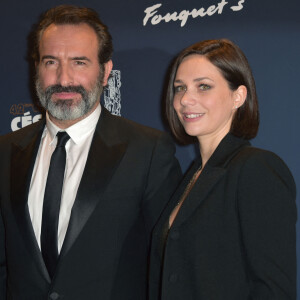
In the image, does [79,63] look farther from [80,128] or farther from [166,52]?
[166,52]

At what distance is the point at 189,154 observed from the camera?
7.87 ft

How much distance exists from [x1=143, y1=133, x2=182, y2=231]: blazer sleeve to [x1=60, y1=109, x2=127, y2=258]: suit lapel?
154 mm

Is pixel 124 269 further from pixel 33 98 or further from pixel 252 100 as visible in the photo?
pixel 33 98

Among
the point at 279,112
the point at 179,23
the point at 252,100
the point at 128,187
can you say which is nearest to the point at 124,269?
the point at 128,187

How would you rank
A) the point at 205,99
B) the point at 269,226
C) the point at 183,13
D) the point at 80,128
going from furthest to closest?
the point at 183,13 < the point at 80,128 < the point at 205,99 < the point at 269,226

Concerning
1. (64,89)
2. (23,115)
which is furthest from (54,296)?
(23,115)

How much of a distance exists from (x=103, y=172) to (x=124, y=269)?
1.39 feet

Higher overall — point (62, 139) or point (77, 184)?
point (62, 139)

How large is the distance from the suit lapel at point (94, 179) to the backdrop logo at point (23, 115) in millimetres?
940

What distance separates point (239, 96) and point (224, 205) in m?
0.50

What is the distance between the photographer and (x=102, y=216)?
1.73m

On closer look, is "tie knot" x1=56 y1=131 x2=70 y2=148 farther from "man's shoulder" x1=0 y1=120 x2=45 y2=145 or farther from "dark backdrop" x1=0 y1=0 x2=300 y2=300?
"dark backdrop" x1=0 y1=0 x2=300 y2=300

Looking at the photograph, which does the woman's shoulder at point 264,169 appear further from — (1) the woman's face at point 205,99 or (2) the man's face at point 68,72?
(2) the man's face at point 68,72

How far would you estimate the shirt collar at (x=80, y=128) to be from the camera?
1.87m
